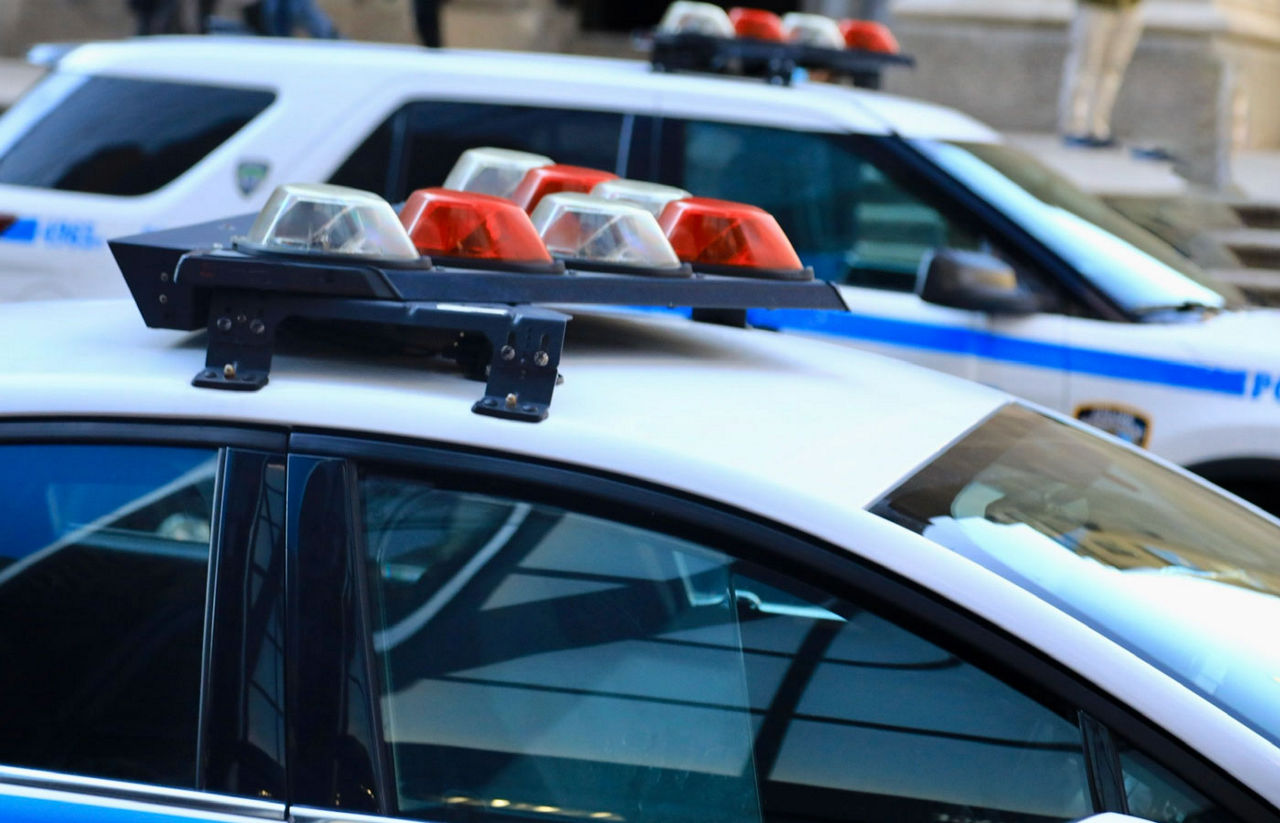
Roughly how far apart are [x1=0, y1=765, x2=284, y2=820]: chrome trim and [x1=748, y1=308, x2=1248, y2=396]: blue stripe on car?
8.39 ft

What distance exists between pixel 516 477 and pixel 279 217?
0.44 m

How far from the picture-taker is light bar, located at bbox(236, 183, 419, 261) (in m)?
1.84

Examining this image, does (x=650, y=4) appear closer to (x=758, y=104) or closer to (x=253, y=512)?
(x=758, y=104)

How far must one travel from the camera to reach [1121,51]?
428 inches

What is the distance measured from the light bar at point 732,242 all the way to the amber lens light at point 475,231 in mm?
319

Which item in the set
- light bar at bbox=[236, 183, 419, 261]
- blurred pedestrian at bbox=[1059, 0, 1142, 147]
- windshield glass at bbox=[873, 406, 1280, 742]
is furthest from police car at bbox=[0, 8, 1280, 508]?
blurred pedestrian at bbox=[1059, 0, 1142, 147]

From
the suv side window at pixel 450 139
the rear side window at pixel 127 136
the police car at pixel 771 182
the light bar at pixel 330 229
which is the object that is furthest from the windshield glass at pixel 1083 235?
the light bar at pixel 330 229

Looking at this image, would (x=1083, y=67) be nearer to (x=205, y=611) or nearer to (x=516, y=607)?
(x=516, y=607)

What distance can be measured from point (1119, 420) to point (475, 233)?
8.64ft

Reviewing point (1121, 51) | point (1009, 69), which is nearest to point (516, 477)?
point (1121, 51)

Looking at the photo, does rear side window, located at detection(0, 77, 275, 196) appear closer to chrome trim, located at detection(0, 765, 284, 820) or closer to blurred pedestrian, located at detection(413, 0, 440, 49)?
chrome trim, located at detection(0, 765, 284, 820)

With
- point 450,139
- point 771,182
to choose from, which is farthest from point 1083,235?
point 450,139

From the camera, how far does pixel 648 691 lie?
1.70m

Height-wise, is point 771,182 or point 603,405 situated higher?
point 603,405
